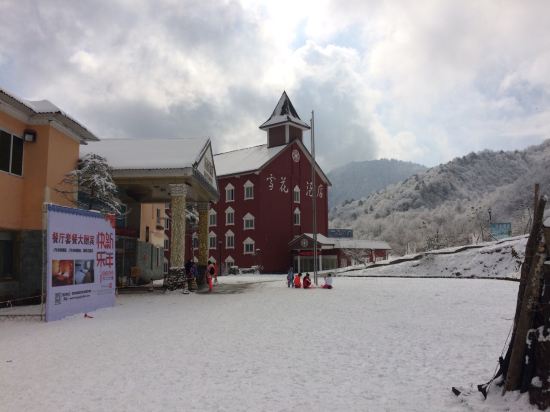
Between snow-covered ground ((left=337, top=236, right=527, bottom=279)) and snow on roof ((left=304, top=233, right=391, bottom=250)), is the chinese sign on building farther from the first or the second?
snow-covered ground ((left=337, top=236, right=527, bottom=279))

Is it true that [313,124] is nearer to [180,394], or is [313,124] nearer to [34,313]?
[34,313]

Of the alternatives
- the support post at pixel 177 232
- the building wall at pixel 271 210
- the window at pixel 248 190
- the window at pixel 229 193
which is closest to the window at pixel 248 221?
the building wall at pixel 271 210

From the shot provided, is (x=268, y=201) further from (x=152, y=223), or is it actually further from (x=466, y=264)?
(x=466, y=264)

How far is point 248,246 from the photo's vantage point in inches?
1946

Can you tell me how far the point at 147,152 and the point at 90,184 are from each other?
3974 mm

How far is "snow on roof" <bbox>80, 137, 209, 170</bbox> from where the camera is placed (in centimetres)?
2141

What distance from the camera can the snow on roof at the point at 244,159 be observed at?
50425 millimetres

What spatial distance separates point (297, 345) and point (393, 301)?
8567 mm

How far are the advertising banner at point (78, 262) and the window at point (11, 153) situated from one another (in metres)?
3.95

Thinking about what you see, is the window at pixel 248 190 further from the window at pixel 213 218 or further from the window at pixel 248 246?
the window at pixel 213 218


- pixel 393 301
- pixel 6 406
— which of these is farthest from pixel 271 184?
pixel 6 406

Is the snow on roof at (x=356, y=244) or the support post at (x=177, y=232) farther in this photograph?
the snow on roof at (x=356, y=244)

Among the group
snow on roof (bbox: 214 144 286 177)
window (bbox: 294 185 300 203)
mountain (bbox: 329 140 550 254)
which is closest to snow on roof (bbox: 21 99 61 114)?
snow on roof (bbox: 214 144 286 177)

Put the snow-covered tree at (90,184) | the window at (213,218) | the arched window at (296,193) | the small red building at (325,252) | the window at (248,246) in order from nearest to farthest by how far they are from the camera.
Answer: the snow-covered tree at (90,184), the small red building at (325,252), the window at (248,246), the arched window at (296,193), the window at (213,218)
